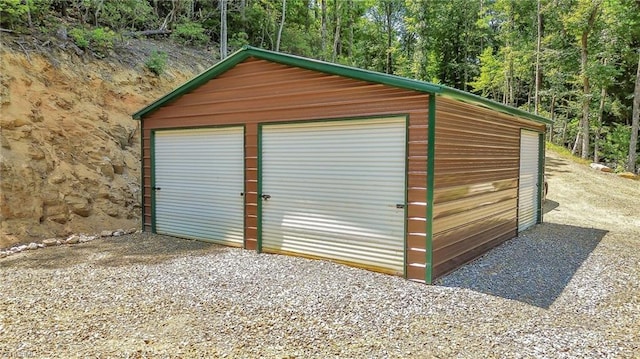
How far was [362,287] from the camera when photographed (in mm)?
4383

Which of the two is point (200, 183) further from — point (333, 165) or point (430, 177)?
point (430, 177)

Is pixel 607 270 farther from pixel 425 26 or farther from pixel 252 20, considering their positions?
pixel 425 26

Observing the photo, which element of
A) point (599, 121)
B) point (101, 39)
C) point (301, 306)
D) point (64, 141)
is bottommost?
point (301, 306)

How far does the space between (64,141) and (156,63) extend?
3.61 meters

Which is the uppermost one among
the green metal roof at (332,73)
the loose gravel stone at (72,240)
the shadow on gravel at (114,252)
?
the green metal roof at (332,73)

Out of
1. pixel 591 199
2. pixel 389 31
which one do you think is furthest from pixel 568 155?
pixel 389 31

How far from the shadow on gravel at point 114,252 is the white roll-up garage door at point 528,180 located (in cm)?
564

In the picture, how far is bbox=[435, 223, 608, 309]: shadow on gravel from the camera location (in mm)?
4426

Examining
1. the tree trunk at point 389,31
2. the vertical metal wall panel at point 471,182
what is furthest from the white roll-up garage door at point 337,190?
the tree trunk at point 389,31

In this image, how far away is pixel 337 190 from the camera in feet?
17.2

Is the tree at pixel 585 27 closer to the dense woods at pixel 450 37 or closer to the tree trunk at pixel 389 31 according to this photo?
the dense woods at pixel 450 37

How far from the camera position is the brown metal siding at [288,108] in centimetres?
462

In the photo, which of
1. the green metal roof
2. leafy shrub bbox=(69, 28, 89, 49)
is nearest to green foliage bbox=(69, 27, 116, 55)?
leafy shrub bbox=(69, 28, 89, 49)

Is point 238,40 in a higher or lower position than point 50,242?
higher
